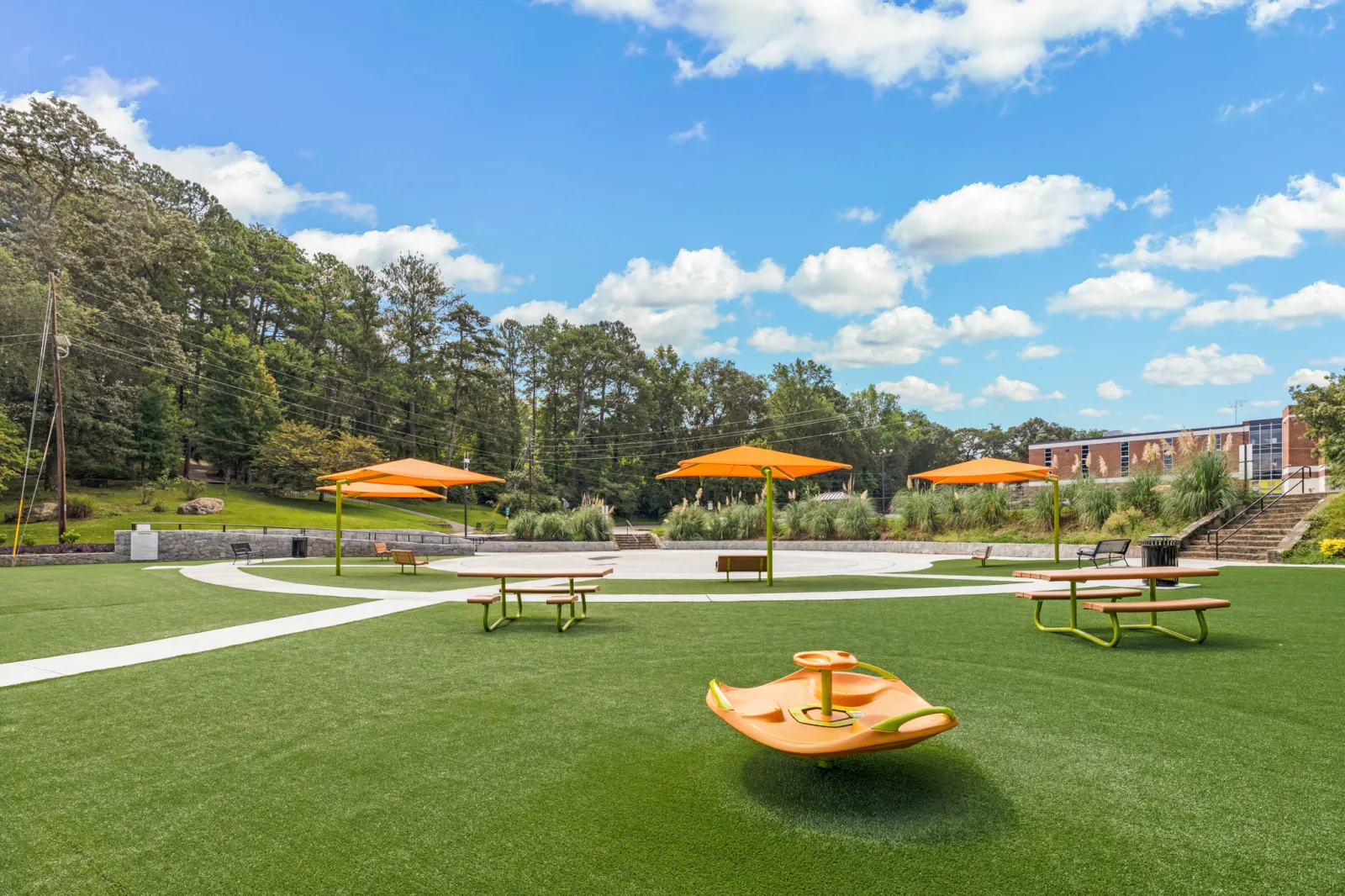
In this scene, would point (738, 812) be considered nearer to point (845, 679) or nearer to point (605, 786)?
point (605, 786)

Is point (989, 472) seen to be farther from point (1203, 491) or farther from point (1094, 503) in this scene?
point (1203, 491)

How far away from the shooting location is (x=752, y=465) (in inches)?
489

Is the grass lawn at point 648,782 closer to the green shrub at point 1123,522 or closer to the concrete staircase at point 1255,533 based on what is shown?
the concrete staircase at point 1255,533

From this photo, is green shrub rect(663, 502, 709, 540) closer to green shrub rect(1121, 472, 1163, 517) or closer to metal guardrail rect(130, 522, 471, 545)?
metal guardrail rect(130, 522, 471, 545)

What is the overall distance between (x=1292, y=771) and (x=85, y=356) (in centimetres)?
4875

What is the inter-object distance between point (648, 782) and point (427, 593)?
9.45m

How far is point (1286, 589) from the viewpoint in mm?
10711

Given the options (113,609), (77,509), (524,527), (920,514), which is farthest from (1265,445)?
(77,509)

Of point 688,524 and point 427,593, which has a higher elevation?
point 688,524

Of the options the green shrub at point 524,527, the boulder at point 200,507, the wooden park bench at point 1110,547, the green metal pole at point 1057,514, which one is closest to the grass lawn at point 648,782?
the wooden park bench at point 1110,547

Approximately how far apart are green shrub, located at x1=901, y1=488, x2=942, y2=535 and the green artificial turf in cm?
1753

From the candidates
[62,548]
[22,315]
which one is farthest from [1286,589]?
[22,315]

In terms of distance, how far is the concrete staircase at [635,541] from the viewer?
26641 millimetres

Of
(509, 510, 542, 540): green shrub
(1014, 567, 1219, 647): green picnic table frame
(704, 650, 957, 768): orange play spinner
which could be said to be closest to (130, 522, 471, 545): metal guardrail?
(509, 510, 542, 540): green shrub
